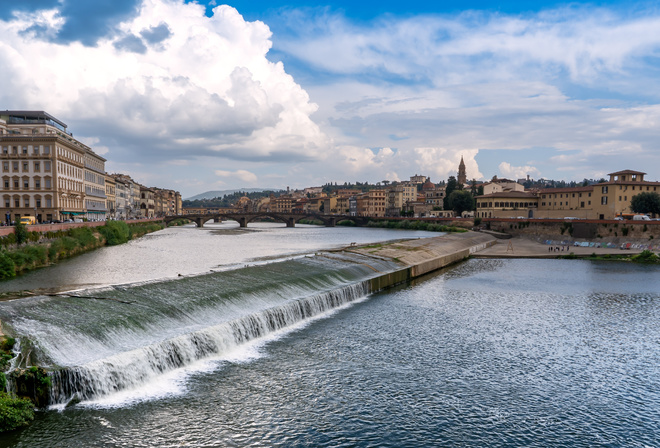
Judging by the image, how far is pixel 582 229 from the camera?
Answer: 81.8 meters

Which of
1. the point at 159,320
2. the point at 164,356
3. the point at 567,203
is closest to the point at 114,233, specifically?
the point at 159,320

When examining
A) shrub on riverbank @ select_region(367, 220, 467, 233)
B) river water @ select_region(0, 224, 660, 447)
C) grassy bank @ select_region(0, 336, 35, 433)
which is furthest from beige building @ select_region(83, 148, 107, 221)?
grassy bank @ select_region(0, 336, 35, 433)

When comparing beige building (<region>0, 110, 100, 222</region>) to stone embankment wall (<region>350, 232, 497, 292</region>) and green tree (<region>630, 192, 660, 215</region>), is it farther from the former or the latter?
green tree (<region>630, 192, 660, 215</region>)

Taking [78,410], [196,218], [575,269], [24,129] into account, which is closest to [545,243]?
[575,269]

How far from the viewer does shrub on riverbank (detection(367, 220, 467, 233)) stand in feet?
372

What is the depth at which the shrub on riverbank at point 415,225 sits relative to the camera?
113 meters

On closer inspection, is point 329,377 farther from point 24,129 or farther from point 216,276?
point 24,129

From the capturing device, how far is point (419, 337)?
22.6 m

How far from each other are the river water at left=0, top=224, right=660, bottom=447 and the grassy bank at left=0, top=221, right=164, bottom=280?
7.92m

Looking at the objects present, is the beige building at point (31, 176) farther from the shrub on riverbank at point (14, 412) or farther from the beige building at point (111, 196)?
the shrub on riverbank at point (14, 412)

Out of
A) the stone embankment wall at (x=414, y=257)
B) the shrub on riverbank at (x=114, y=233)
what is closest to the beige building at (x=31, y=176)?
the shrub on riverbank at (x=114, y=233)

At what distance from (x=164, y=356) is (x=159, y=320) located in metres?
3.40

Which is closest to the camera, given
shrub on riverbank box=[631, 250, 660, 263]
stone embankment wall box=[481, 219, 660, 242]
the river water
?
the river water

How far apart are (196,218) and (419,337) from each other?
13735 cm
